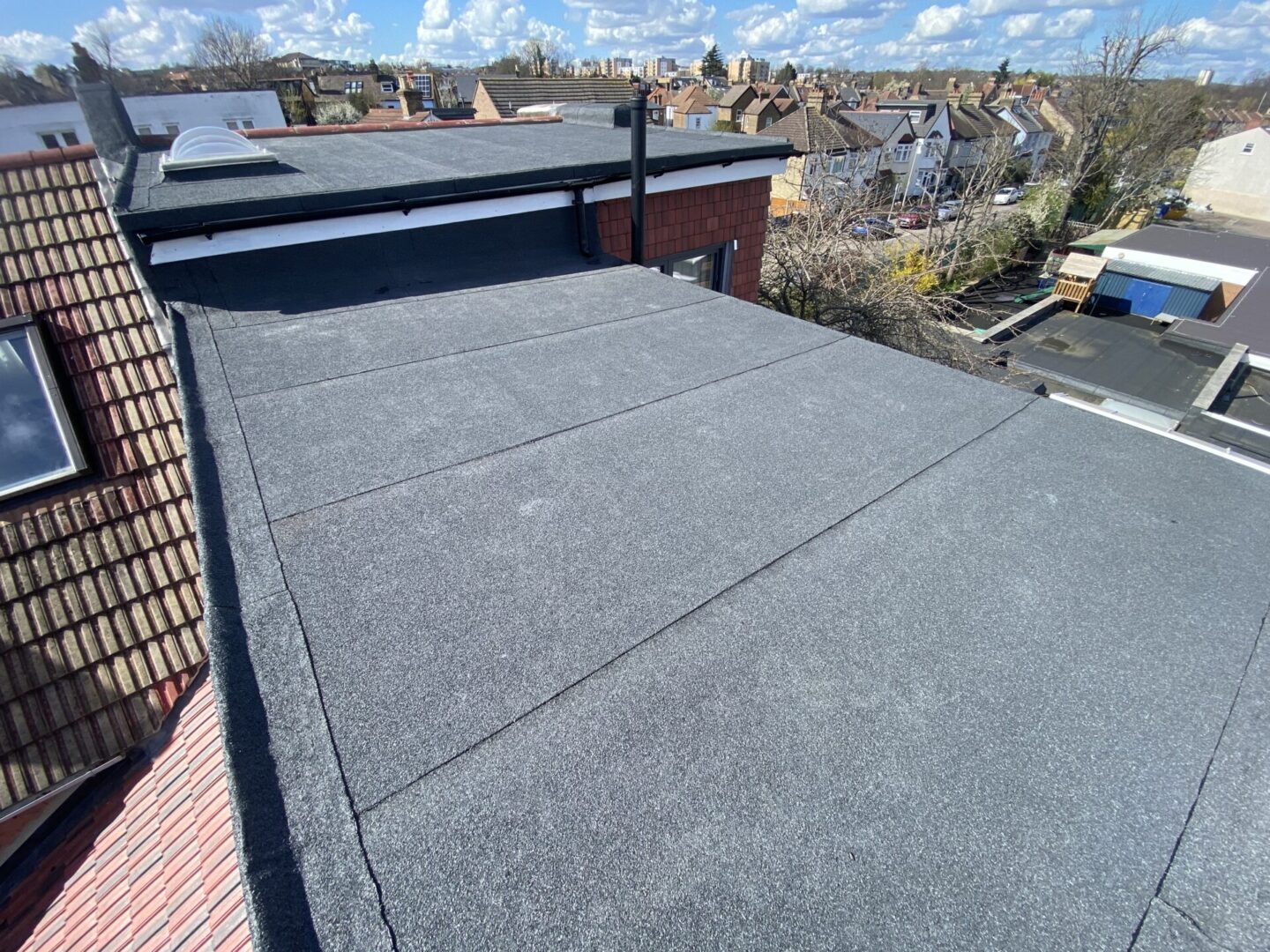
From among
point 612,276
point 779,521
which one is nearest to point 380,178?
point 612,276

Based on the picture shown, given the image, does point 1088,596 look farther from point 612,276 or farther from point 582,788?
point 612,276

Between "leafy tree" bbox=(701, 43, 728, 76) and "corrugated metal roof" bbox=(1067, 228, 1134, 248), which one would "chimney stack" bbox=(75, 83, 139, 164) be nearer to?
"corrugated metal roof" bbox=(1067, 228, 1134, 248)

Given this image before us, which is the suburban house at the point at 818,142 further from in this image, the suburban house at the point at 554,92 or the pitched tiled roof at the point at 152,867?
the pitched tiled roof at the point at 152,867

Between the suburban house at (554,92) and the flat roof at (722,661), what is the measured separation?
11.3 metres

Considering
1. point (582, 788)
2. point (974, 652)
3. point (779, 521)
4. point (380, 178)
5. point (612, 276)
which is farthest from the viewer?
point (612, 276)

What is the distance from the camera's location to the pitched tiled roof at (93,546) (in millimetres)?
3193

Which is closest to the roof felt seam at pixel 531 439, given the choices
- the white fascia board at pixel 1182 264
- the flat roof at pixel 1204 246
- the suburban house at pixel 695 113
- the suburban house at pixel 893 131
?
the white fascia board at pixel 1182 264

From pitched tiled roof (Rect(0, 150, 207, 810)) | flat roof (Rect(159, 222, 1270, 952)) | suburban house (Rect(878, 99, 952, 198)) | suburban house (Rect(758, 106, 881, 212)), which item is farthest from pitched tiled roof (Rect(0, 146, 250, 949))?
suburban house (Rect(878, 99, 952, 198))

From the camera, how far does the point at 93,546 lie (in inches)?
133

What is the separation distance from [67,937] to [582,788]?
3.27m

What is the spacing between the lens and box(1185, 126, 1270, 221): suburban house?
127 feet

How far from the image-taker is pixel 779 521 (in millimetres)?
2154

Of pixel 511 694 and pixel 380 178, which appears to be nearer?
pixel 511 694

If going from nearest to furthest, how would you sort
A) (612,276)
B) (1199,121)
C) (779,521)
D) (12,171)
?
(779,521)
(12,171)
(612,276)
(1199,121)
